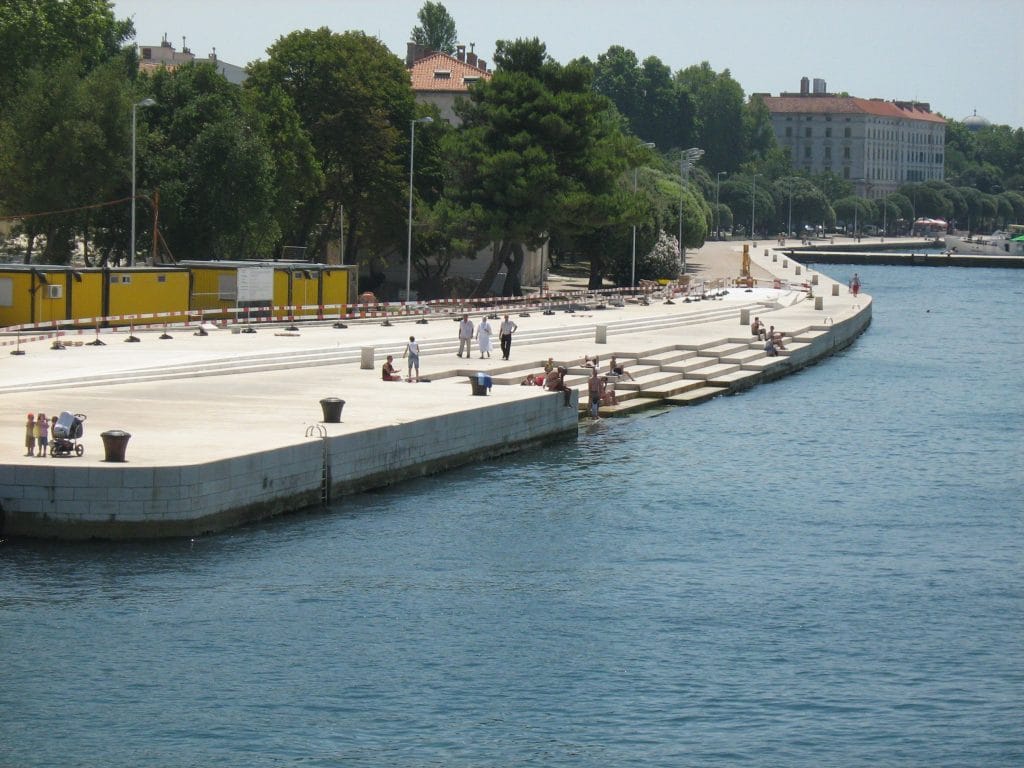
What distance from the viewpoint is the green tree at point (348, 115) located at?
79750mm

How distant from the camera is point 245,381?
139 feet

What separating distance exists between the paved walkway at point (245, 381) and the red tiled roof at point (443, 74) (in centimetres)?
4623

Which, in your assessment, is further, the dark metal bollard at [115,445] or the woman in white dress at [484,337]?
the woman in white dress at [484,337]

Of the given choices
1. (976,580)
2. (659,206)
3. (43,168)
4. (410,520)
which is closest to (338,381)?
(410,520)

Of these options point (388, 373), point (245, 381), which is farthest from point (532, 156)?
point (245, 381)

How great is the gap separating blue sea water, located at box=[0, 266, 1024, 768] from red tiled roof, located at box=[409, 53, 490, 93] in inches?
2978

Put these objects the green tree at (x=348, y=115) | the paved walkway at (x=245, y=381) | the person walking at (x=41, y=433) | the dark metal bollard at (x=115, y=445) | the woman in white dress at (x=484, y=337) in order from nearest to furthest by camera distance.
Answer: the dark metal bollard at (x=115, y=445)
the person walking at (x=41, y=433)
the paved walkway at (x=245, y=381)
the woman in white dress at (x=484, y=337)
the green tree at (x=348, y=115)

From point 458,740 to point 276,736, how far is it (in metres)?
2.11

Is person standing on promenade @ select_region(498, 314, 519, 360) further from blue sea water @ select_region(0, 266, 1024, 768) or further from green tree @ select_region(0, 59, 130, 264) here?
green tree @ select_region(0, 59, 130, 264)

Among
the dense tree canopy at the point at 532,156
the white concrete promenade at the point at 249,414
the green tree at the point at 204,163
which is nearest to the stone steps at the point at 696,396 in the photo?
the white concrete promenade at the point at 249,414

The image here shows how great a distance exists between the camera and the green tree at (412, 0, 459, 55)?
6614 inches

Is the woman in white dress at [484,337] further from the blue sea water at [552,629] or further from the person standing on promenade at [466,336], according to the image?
the blue sea water at [552,629]

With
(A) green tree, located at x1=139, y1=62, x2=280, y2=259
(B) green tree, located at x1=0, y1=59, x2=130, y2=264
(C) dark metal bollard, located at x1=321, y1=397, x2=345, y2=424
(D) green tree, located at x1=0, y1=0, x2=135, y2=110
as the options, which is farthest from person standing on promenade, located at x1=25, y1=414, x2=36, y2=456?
(D) green tree, located at x1=0, y1=0, x2=135, y2=110

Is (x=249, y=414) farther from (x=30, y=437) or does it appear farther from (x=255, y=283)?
(x=255, y=283)
